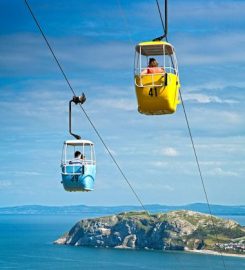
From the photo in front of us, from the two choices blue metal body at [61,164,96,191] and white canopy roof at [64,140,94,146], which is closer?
blue metal body at [61,164,96,191]

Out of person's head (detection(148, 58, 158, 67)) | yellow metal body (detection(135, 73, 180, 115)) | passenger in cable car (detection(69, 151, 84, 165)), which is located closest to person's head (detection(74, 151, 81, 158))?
passenger in cable car (detection(69, 151, 84, 165))

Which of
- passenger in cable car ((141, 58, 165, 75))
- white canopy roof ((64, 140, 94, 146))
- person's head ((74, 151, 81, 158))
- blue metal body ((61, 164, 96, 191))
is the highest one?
passenger in cable car ((141, 58, 165, 75))

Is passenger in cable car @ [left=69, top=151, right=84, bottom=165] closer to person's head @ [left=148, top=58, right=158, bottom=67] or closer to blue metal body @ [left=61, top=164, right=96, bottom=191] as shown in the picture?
blue metal body @ [left=61, top=164, right=96, bottom=191]

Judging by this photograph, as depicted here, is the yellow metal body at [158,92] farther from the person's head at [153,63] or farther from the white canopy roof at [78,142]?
the white canopy roof at [78,142]

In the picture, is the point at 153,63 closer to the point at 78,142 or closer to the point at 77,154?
the point at 78,142

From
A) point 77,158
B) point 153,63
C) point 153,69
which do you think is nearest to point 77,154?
point 77,158

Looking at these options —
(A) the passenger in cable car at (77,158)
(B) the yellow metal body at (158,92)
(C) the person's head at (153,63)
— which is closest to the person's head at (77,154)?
(A) the passenger in cable car at (77,158)
